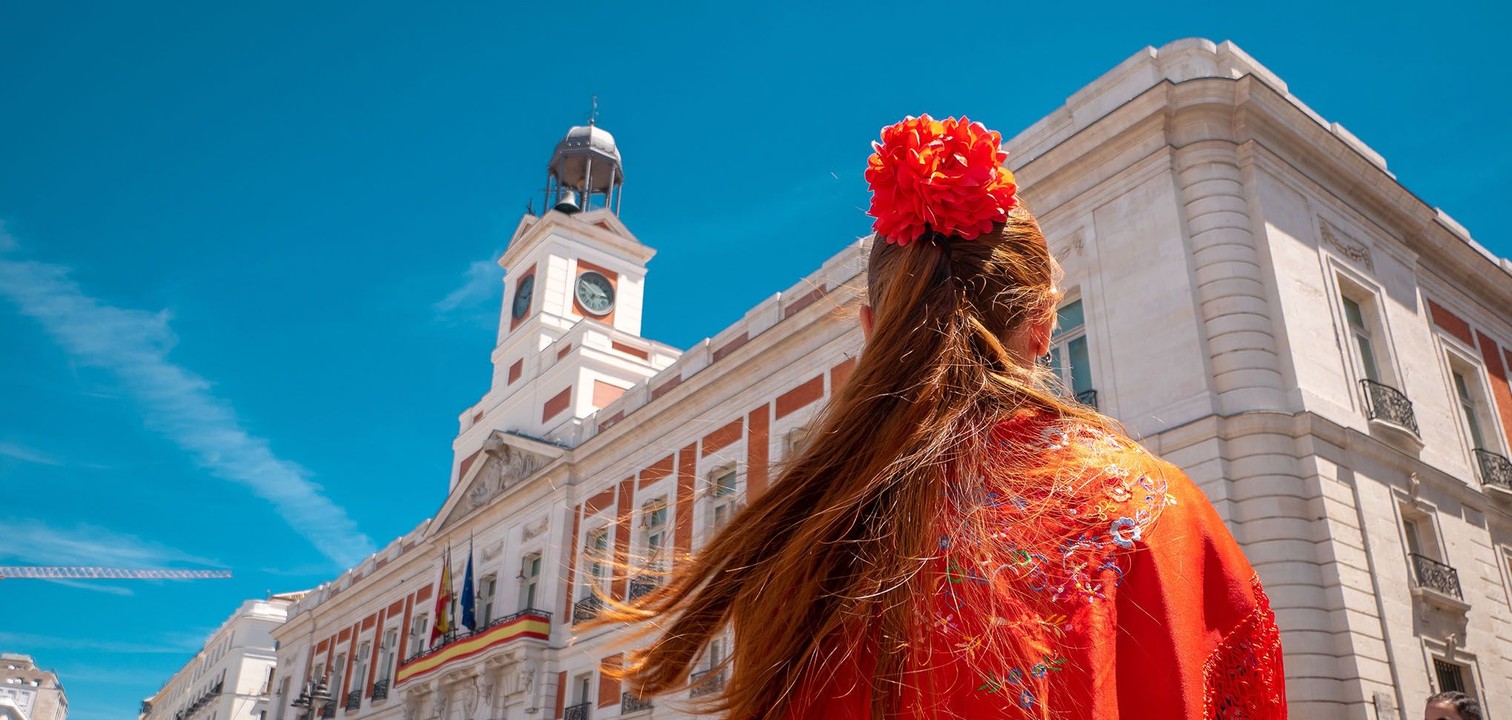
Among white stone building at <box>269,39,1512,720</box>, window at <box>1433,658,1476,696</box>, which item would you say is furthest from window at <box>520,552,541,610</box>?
window at <box>1433,658,1476,696</box>

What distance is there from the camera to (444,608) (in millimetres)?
28328

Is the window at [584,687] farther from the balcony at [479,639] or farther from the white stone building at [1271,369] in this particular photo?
the balcony at [479,639]

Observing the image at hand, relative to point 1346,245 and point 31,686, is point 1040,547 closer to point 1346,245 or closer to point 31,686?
point 1346,245

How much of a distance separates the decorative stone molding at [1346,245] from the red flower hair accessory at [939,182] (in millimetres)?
15291

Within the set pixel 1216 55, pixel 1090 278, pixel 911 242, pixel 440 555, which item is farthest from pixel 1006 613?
pixel 440 555

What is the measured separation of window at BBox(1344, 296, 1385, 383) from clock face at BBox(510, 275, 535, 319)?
82.3 ft

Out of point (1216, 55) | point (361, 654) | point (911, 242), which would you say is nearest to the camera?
point (911, 242)

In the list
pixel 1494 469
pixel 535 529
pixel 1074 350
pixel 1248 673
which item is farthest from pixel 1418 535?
pixel 535 529

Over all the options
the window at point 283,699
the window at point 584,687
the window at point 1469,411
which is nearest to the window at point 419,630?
the window at point 584,687

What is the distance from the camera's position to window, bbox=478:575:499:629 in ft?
91.4

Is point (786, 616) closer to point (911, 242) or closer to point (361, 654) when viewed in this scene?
point (911, 242)

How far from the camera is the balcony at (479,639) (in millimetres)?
24422

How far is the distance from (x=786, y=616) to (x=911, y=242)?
2.03 feet

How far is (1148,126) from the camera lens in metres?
14.5
